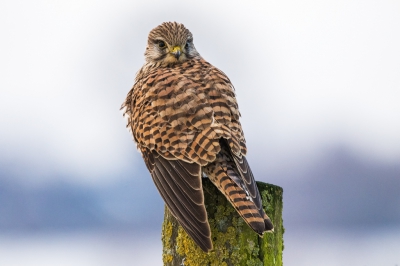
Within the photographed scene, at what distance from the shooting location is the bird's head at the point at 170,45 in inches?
267

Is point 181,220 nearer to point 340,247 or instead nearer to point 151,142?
point 151,142

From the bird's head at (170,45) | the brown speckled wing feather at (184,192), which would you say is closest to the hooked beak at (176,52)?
the bird's head at (170,45)

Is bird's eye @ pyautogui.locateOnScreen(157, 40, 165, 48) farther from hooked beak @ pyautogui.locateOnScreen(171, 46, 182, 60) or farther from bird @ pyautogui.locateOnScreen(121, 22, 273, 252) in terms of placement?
bird @ pyautogui.locateOnScreen(121, 22, 273, 252)

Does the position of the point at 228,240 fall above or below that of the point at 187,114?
below

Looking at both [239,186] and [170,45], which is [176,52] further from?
[239,186]

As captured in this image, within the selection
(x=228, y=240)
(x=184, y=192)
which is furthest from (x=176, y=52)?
(x=228, y=240)

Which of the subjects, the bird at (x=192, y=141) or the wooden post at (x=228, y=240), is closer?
the wooden post at (x=228, y=240)

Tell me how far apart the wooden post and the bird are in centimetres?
9

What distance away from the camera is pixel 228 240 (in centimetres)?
487

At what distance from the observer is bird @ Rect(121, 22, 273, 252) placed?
196 inches

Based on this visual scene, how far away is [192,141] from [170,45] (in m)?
1.54

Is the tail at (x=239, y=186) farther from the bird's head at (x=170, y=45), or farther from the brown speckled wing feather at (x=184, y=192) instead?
the bird's head at (x=170, y=45)

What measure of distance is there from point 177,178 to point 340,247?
37.3 feet

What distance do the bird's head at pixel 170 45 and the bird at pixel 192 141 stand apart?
21cm
